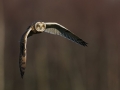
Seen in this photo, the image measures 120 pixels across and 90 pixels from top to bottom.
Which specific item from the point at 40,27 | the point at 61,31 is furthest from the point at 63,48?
the point at 40,27

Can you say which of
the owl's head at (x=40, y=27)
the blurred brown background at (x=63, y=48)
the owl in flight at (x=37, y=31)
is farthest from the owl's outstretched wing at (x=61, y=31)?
the blurred brown background at (x=63, y=48)

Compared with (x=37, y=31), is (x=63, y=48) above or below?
above

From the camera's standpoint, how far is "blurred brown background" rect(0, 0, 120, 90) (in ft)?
74.2

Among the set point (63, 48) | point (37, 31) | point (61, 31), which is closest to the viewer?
point (37, 31)

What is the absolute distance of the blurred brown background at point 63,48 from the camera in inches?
890

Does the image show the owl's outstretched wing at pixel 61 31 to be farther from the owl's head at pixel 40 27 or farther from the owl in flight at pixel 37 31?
the owl's head at pixel 40 27

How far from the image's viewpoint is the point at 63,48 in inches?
1007

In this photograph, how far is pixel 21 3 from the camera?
24984 mm

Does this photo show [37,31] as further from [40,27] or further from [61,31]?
[61,31]

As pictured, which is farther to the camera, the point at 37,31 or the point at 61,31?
the point at 61,31

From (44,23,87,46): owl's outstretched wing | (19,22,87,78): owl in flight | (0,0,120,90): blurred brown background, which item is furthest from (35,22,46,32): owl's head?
(0,0,120,90): blurred brown background

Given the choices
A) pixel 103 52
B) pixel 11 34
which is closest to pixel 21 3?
pixel 11 34

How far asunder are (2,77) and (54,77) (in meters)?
3.58

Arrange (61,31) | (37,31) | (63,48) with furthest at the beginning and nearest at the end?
(63,48)
(61,31)
(37,31)
